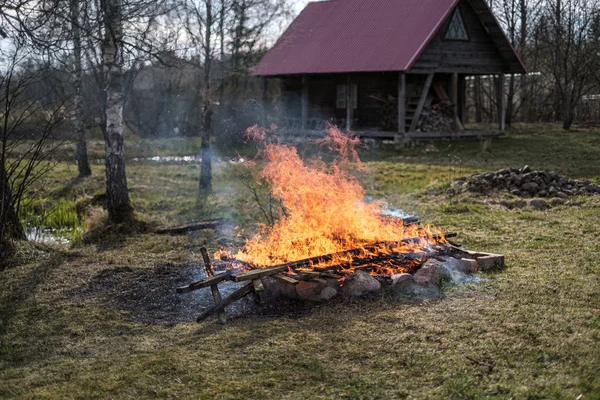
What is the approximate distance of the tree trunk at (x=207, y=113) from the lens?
1317 centimetres

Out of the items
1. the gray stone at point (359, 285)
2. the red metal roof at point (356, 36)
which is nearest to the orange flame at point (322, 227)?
the gray stone at point (359, 285)

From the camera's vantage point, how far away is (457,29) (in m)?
24.1

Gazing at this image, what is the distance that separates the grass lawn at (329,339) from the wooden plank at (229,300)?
15 centimetres

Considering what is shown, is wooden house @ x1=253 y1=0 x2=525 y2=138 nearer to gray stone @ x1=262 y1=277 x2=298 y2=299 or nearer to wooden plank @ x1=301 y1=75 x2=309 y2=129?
wooden plank @ x1=301 y1=75 x2=309 y2=129

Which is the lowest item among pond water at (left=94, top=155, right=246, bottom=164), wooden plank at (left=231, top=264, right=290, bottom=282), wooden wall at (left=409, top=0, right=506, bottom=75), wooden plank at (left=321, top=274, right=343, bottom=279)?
wooden plank at (left=321, top=274, right=343, bottom=279)

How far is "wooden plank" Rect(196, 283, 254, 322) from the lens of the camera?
632cm

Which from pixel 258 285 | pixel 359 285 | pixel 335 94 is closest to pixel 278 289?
pixel 258 285

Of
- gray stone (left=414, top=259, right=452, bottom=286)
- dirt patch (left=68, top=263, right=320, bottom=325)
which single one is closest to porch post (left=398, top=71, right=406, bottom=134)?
dirt patch (left=68, top=263, right=320, bottom=325)

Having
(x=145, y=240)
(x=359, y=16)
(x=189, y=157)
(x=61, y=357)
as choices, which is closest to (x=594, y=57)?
(x=359, y=16)

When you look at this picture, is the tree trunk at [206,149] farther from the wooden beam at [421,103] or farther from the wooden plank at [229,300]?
the wooden beam at [421,103]

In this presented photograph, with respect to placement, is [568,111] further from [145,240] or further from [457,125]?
[145,240]

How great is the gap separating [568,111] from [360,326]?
24214mm

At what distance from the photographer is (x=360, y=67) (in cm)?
2256

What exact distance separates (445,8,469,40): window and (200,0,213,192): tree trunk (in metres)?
12.7
